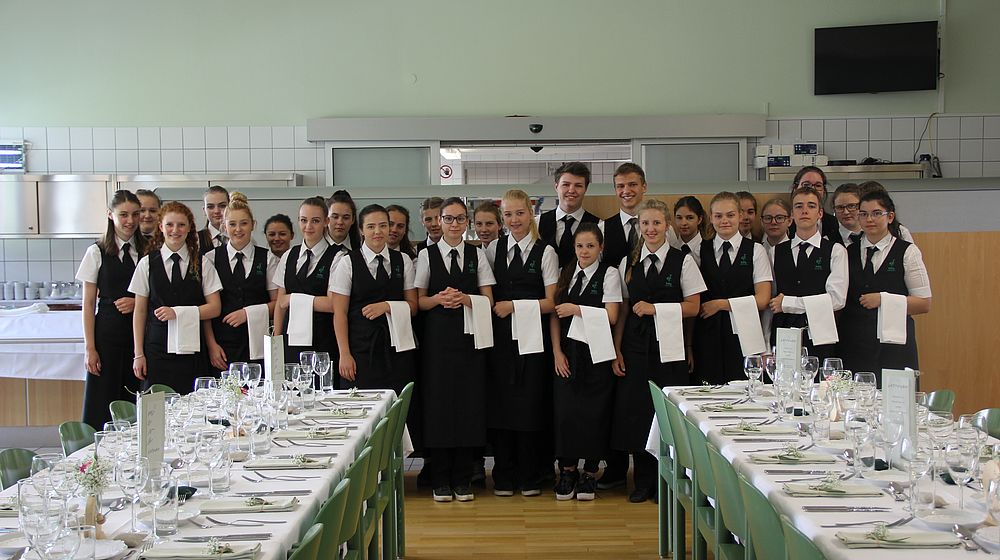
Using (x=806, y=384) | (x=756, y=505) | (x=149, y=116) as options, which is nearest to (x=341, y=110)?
(x=149, y=116)

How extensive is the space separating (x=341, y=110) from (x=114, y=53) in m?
2.34

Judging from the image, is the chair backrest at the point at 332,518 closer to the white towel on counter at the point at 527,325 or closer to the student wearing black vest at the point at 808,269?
the white towel on counter at the point at 527,325

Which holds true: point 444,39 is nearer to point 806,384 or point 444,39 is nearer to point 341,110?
point 341,110

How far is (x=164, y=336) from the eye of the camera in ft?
16.6

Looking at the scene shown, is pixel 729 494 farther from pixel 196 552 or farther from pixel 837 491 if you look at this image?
pixel 196 552

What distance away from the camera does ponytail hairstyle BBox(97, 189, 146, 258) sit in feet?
17.0

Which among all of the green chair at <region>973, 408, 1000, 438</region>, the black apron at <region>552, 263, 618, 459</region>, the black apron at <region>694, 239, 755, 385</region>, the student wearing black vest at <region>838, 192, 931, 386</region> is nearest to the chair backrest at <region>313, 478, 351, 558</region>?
the green chair at <region>973, 408, 1000, 438</region>

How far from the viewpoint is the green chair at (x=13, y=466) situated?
8.90ft

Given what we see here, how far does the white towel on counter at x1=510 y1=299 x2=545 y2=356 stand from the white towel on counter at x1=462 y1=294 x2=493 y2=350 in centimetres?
15

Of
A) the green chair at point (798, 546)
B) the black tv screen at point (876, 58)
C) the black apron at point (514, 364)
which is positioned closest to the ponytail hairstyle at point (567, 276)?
the black apron at point (514, 364)

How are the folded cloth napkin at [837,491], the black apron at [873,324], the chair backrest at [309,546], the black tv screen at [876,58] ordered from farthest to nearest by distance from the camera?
the black tv screen at [876,58] < the black apron at [873,324] < the folded cloth napkin at [837,491] < the chair backrest at [309,546]

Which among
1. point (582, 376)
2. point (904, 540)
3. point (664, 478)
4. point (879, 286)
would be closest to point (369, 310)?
point (582, 376)

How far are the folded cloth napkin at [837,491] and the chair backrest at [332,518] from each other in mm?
1218

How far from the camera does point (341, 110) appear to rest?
895 centimetres
